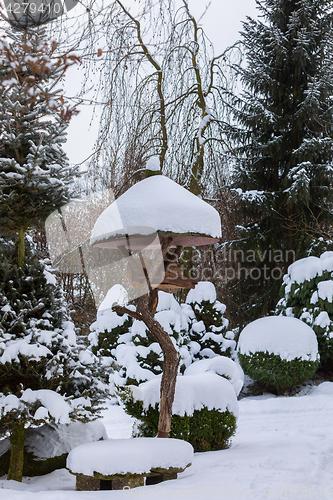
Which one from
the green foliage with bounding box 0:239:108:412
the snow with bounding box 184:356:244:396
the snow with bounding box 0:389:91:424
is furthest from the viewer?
the snow with bounding box 184:356:244:396

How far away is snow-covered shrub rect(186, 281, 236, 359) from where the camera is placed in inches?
330

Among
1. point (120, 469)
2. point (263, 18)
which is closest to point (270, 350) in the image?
point (120, 469)

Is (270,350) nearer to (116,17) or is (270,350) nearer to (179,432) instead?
(179,432)

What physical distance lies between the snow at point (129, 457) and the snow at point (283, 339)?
4.63 meters

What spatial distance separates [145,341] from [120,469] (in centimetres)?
457

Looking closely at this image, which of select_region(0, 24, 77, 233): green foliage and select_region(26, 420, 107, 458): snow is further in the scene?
select_region(26, 420, 107, 458): snow

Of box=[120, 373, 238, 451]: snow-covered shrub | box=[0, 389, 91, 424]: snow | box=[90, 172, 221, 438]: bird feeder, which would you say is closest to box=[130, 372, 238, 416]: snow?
box=[120, 373, 238, 451]: snow-covered shrub

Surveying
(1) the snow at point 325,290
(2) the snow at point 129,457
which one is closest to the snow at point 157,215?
(2) the snow at point 129,457

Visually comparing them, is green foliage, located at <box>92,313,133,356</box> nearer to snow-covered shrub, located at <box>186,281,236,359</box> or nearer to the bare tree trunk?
snow-covered shrub, located at <box>186,281,236,359</box>

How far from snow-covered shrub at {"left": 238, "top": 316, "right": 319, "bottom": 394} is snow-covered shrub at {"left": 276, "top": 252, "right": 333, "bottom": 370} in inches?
19.3

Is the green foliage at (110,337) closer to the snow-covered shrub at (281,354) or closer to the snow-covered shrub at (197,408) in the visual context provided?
the snow-covered shrub at (281,354)

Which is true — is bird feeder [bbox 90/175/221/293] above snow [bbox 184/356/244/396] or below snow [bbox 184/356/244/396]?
above

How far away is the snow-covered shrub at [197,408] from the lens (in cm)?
464

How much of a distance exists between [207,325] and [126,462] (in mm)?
5487
